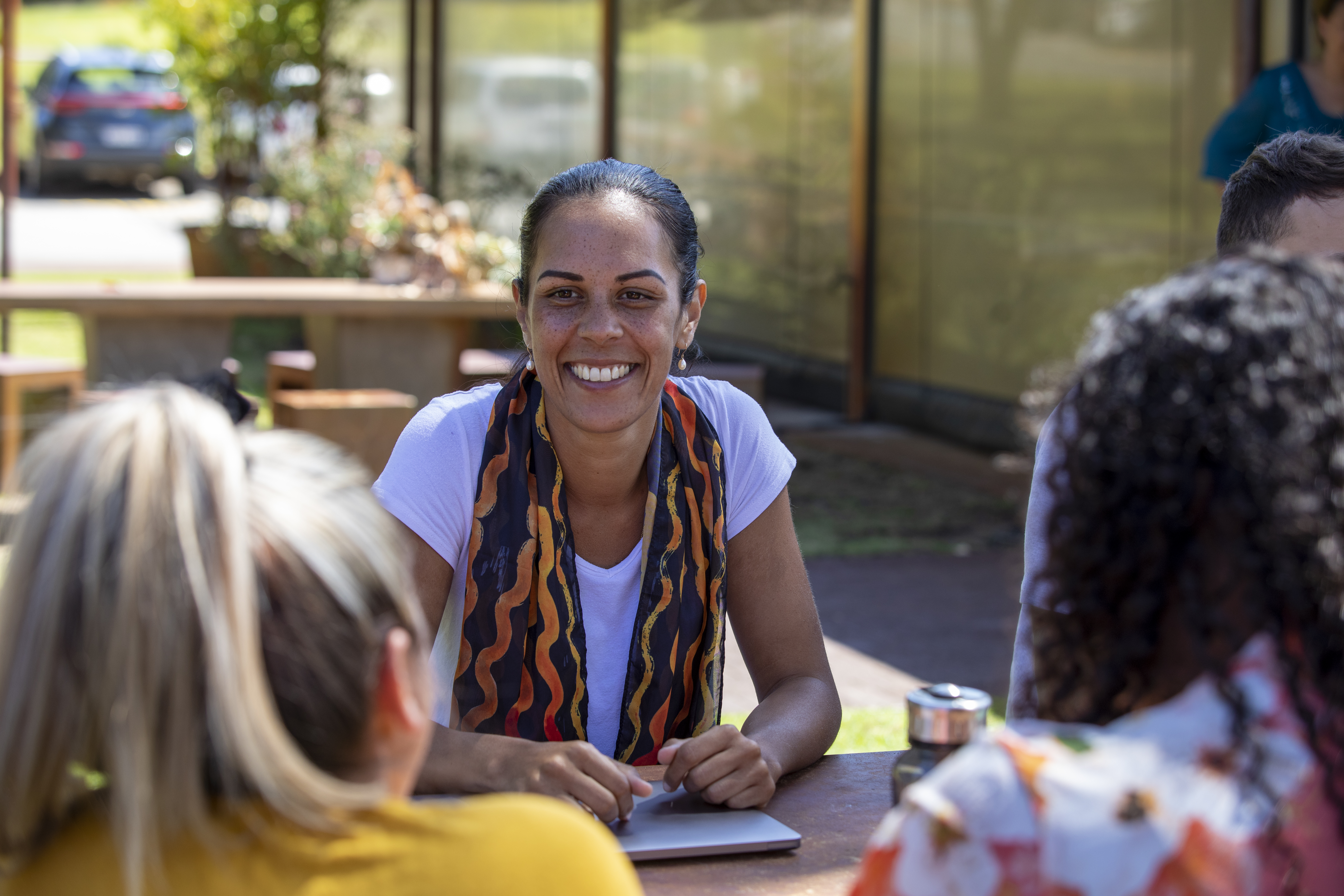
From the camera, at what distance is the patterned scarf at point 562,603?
2.23 meters

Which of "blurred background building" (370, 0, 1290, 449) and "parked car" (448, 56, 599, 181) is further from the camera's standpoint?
"parked car" (448, 56, 599, 181)

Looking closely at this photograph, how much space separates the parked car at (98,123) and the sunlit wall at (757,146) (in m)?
13.0

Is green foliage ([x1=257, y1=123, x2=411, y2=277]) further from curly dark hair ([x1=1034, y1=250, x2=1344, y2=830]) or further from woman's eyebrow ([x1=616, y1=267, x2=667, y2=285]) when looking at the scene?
curly dark hair ([x1=1034, y1=250, x2=1344, y2=830])

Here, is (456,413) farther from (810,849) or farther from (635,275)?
(810,849)

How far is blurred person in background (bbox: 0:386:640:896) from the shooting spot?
99 cm

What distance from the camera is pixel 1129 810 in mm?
1066

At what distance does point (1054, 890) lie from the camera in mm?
1074

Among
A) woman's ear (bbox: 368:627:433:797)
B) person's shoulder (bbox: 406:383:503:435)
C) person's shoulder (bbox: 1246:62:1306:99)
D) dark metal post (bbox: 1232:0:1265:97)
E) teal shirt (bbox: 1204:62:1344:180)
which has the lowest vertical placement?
woman's ear (bbox: 368:627:433:797)

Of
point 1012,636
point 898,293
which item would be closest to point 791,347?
point 898,293

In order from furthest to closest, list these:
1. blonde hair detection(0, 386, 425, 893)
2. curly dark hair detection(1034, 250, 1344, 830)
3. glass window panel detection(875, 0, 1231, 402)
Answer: glass window panel detection(875, 0, 1231, 402) → curly dark hair detection(1034, 250, 1344, 830) → blonde hair detection(0, 386, 425, 893)

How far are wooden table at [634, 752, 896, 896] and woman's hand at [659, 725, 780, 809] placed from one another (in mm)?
39

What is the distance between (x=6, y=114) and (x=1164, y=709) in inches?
363

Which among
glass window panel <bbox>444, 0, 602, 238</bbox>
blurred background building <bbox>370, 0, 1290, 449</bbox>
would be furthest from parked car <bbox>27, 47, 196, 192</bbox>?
blurred background building <bbox>370, 0, 1290, 449</bbox>

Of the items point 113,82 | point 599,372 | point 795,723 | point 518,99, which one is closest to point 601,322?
point 599,372
